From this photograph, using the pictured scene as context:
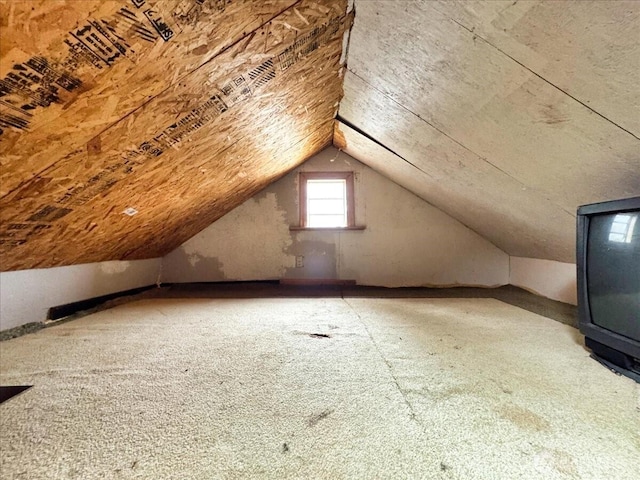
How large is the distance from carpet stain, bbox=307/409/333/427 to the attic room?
14mm

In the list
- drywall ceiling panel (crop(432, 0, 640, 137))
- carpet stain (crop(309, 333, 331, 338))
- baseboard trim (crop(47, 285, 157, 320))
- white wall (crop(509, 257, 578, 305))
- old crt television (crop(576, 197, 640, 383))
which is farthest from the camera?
white wall (crop(509, 257, 578, 305))

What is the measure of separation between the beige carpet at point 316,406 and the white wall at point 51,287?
350 mm

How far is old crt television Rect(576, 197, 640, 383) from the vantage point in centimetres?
101

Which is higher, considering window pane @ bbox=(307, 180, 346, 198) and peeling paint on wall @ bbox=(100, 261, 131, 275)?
window pane @ bbox=(307, 180, 346, 198)

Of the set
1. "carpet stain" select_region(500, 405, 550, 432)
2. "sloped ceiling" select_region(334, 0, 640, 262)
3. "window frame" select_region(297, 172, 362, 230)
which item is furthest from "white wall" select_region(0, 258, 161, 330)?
"carpet stain" select_region(500, 405, 550, 432)

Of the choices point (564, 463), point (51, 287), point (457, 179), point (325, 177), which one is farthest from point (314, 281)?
point (564, 463)

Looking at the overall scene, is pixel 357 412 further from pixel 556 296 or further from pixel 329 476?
pixel 556 296

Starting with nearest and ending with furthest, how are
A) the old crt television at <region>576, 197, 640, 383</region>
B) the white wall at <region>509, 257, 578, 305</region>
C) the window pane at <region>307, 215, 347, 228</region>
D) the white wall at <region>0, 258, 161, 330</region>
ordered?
the old crt television at <region>576, 197, 640, 383</region> < the white wall at <region>0, 258, 161, 330</region> < the white wall at <region>509, 257, 578, 305</region> < the window pane at <region>307, 215, 347, 228</region>

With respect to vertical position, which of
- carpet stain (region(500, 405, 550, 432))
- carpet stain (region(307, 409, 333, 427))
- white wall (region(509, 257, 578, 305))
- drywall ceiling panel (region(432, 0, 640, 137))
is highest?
drywall ceiling panel (region(432, 0, 640, 137))

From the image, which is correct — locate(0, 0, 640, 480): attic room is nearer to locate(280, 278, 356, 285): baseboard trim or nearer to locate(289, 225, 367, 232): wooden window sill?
locate(280, 278, 356, 285): baseboard trim

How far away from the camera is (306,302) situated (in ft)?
8.32

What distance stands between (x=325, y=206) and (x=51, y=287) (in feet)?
9.19

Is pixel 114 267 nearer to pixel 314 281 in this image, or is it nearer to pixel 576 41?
pixel 314 281

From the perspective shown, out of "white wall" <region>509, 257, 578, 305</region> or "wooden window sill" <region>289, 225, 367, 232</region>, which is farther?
"wooden window sill" <region>289, 225, 367, 232</region>
